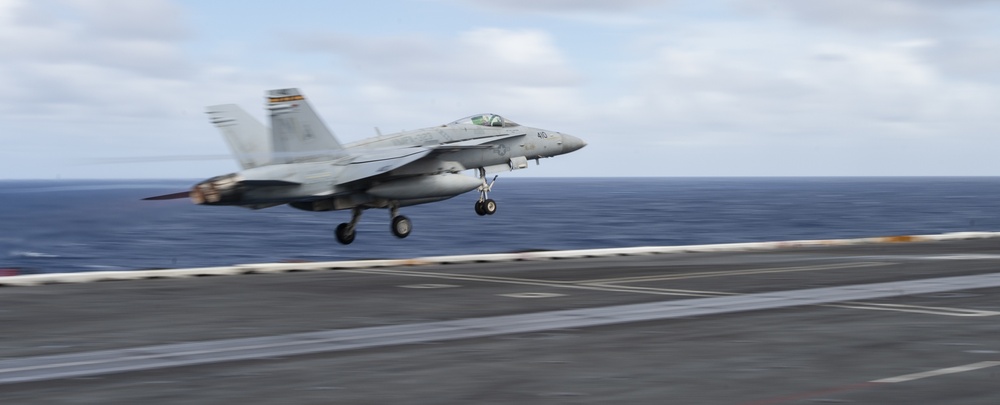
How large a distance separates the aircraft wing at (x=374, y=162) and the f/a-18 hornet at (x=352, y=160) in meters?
0.03

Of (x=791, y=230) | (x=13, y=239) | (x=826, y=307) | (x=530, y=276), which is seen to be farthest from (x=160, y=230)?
(x=826, y=307)

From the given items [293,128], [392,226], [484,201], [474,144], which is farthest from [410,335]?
[392,226]

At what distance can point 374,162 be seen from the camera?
32.6 metres

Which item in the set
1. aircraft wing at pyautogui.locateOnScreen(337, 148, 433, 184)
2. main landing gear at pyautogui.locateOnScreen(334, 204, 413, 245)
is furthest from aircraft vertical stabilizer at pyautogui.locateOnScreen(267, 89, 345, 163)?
main landing gear at pyautogui.locateOnScreen(334, 204, 413, 245)

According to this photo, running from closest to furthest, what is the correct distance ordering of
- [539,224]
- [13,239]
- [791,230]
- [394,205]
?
1. [394,205]
2. [791,230]
3. [13,239]
4. [539,224]

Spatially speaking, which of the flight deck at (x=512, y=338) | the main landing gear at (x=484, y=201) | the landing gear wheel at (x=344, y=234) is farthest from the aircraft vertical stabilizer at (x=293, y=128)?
the flight deck at (x=512, y=338)

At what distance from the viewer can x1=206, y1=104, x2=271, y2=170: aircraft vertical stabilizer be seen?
3294 centimetres

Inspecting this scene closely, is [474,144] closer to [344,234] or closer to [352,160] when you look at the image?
[352,160]

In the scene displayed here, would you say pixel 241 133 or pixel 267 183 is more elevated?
pixel 241 133

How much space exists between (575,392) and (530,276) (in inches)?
563

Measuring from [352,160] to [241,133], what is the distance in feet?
12.1

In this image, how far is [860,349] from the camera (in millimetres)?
13109

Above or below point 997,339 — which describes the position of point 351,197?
above

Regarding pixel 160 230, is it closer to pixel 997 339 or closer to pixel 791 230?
pixel 791 230
